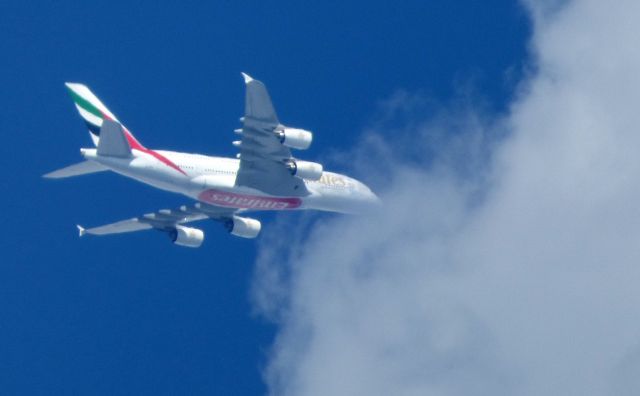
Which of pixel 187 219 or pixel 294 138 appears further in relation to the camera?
pixel 187 219

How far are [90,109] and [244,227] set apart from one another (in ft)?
42.0

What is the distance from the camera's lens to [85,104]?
4938 inches

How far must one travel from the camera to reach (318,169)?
123m

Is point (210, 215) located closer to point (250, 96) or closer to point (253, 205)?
point (253, 205)

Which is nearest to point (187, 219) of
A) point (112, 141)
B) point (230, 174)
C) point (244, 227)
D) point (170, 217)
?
point (170, 217)

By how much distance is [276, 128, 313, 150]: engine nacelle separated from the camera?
118125 mm

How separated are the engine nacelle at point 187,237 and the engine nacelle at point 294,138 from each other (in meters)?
14.7

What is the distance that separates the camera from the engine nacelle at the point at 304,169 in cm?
12231

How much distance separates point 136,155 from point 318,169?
35.6 ft

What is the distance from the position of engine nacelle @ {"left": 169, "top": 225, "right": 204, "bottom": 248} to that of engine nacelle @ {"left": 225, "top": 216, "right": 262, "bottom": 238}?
79.4 inches

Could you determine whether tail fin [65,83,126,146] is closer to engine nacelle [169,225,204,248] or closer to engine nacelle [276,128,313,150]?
engine nacelle [169,225,204,248]

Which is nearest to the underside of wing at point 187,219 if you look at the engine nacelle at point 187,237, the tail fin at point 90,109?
the engine nacelle at point 187,237

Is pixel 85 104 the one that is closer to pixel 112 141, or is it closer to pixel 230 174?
pixel 112 141

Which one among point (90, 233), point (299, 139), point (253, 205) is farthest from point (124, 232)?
point (299, 139)
